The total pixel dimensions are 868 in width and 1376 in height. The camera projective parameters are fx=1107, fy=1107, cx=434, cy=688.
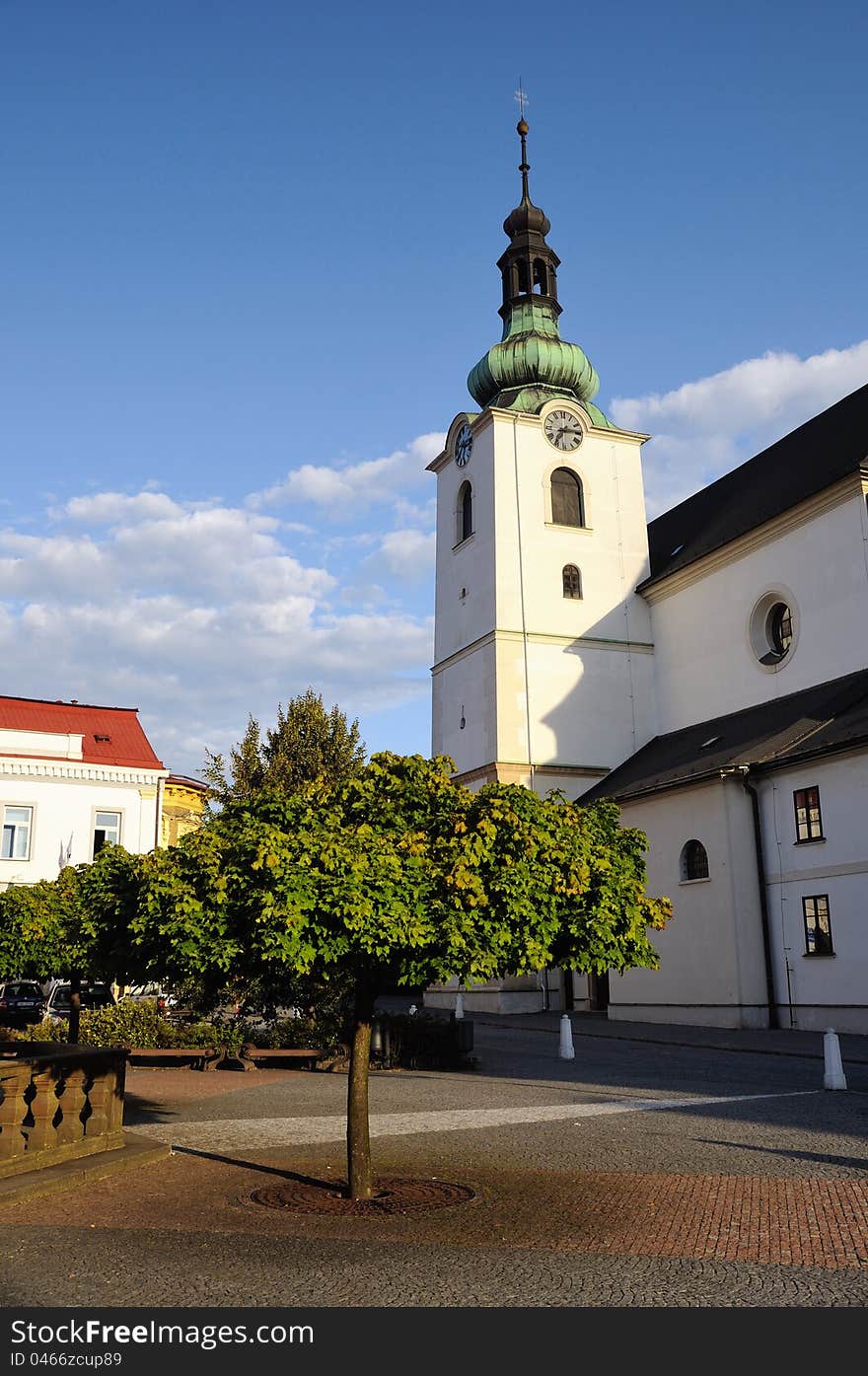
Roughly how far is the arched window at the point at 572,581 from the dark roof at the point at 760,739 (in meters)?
6.43

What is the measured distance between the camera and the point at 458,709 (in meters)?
39.7

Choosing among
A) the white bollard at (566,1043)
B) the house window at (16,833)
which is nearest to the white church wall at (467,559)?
the house window at (16,833)

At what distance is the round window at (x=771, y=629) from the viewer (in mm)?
32062

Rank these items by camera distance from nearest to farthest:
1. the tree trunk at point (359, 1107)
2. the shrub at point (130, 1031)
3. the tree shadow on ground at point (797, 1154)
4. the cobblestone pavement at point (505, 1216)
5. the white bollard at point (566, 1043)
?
1. the cobblestone pavement at point (505, 1216)
2. the tree trunk at point (359, 1107)
3. the tree shadow on ground at point (797, 1154)
4. the white bollard at point (566, 1043)
5. the shrub at point (130, 1031)

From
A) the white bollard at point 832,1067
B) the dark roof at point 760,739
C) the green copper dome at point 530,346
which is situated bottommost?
the white bollard at point 832,1067

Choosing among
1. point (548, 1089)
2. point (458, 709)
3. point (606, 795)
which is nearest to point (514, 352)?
point (458, 709)

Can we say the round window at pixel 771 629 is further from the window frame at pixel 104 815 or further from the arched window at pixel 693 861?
the window frame at pixel 104 815

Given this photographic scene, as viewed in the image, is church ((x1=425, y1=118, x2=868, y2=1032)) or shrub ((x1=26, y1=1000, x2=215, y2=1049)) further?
church ((x1=425, y1=118, x2=868, y2=1032))

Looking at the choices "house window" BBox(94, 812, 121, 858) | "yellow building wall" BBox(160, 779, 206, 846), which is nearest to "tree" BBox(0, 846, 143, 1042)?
"house window" BBox(94, 812, 121, 858)

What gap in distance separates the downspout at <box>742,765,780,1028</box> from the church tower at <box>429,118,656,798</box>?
10.4 m

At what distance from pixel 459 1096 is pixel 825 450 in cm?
2423

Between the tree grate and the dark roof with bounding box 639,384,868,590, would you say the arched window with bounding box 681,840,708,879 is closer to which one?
the dark roof with bounding box 639,384,868,590

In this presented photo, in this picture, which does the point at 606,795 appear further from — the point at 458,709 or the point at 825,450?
the point at 825,450

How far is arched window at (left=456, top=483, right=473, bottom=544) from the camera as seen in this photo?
42.0 meters
